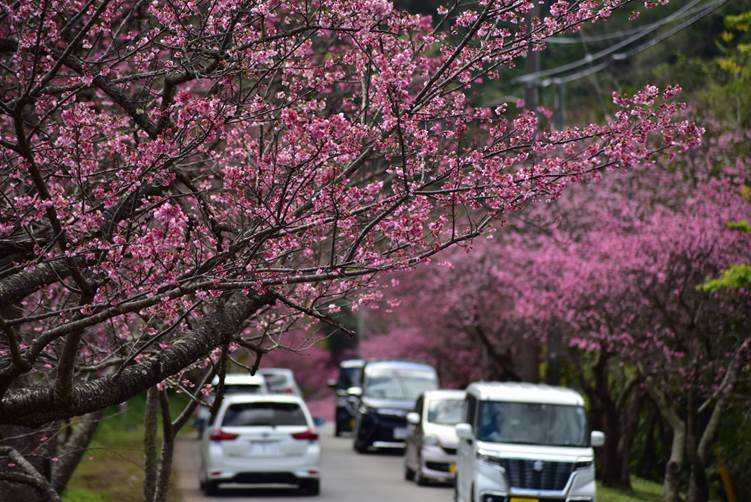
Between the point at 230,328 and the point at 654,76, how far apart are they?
39.1 meters

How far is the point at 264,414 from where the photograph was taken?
2208 centimetres

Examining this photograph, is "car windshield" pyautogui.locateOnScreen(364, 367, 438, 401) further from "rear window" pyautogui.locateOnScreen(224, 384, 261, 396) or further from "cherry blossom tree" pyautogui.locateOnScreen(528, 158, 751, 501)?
"cherry blossom tree" pyautogui.locateOnScreen(528, 158, 751, 501)

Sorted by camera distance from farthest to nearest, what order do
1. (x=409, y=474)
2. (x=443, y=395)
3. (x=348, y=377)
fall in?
(x=348, y=377), (x=443, y=395), (x=409, y=474)

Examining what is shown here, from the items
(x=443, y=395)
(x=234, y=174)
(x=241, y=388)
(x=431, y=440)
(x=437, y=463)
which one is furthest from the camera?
(x=241, y=388)

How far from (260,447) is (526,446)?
194 inches

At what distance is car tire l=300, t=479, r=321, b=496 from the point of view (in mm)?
22109

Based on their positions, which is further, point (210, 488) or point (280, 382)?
point (280, 382)

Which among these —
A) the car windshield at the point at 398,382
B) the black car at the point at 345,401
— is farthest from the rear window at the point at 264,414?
the black car at the point at 345,401

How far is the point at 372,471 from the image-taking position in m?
27.8

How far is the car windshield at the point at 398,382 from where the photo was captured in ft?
108

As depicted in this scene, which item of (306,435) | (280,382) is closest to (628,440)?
(306,435)

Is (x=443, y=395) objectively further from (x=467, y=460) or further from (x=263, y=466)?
(x=467, y=460)

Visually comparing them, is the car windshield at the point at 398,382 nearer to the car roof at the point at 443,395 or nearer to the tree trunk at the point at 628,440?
the car roof at the point at 443,395

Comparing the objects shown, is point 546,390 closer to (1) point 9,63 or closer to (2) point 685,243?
(2) point 685,243
